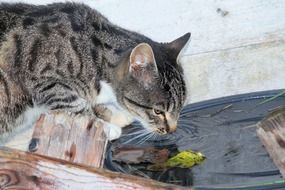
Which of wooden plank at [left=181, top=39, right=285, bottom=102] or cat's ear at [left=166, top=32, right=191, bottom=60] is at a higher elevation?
wooden plank at [left=181, top=39, right=285, bottom=102]

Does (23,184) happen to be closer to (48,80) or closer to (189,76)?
(48,80)

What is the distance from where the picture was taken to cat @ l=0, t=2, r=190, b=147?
347 centimetres

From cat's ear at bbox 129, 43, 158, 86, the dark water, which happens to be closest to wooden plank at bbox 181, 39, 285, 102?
the dark water

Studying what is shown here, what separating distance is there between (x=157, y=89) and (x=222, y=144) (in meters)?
0.56

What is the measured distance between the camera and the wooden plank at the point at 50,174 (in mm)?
2496

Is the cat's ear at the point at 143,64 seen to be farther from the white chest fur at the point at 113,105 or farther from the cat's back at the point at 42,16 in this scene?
the cat's back at the point at 42,16

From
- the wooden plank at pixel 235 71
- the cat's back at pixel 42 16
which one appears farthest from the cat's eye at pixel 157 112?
the wooden plank at pixel 235 71

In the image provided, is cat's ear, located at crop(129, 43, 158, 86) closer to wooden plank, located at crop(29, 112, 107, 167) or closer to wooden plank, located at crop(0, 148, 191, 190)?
wooden plank, located at crop(29, 112, 107, 167)

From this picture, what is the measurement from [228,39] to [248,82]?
0.35 m

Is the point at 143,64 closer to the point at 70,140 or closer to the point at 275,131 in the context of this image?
the point at 70,140

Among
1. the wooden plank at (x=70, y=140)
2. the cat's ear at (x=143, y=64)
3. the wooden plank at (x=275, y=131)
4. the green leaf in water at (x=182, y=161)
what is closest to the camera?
the wooden plank at (x=275, y=131)

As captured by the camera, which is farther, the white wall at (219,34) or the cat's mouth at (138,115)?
the white wall at (219,34)

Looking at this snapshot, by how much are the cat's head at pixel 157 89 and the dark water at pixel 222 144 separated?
0.87 ft

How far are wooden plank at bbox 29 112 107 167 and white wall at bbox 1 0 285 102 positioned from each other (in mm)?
1601
